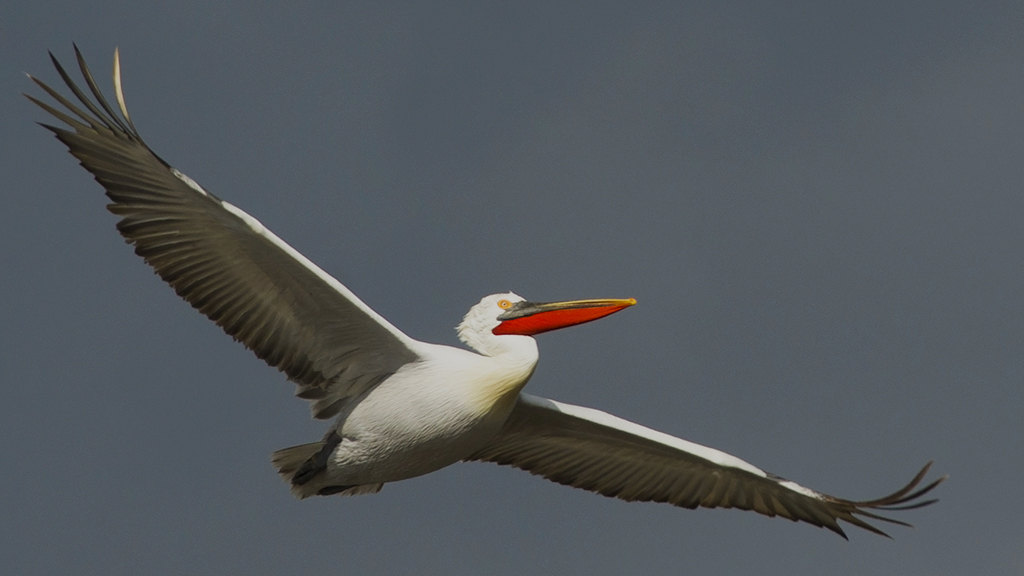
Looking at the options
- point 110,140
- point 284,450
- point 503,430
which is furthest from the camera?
point 503,430

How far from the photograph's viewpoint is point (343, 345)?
10.5 metres

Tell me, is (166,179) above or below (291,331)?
above

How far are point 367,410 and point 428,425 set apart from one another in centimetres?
47

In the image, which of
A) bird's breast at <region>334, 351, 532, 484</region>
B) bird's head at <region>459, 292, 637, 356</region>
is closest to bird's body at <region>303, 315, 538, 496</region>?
bird's breast at <region>334, 351, 532, 484</region>

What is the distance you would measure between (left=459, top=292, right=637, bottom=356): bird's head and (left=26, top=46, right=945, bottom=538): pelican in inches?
0.4

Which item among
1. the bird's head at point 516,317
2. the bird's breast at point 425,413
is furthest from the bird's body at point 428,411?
the bird's head at point 516,317

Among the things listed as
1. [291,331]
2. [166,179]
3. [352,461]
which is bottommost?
[352,461]

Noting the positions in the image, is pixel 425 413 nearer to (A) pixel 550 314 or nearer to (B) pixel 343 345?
(B) pixel 343 345

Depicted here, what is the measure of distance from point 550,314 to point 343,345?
1.60 meters

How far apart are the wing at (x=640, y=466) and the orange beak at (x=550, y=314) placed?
54 centimetres

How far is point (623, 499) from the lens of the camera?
1198 cm

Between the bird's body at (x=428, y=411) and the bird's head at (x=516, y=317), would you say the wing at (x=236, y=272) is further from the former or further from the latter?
the bird's head at (x=516, y=317)

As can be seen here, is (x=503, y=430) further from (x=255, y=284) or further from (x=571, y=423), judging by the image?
(x=255, y=284)

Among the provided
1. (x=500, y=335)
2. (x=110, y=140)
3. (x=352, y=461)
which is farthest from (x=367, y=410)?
(x=110, y=140)
